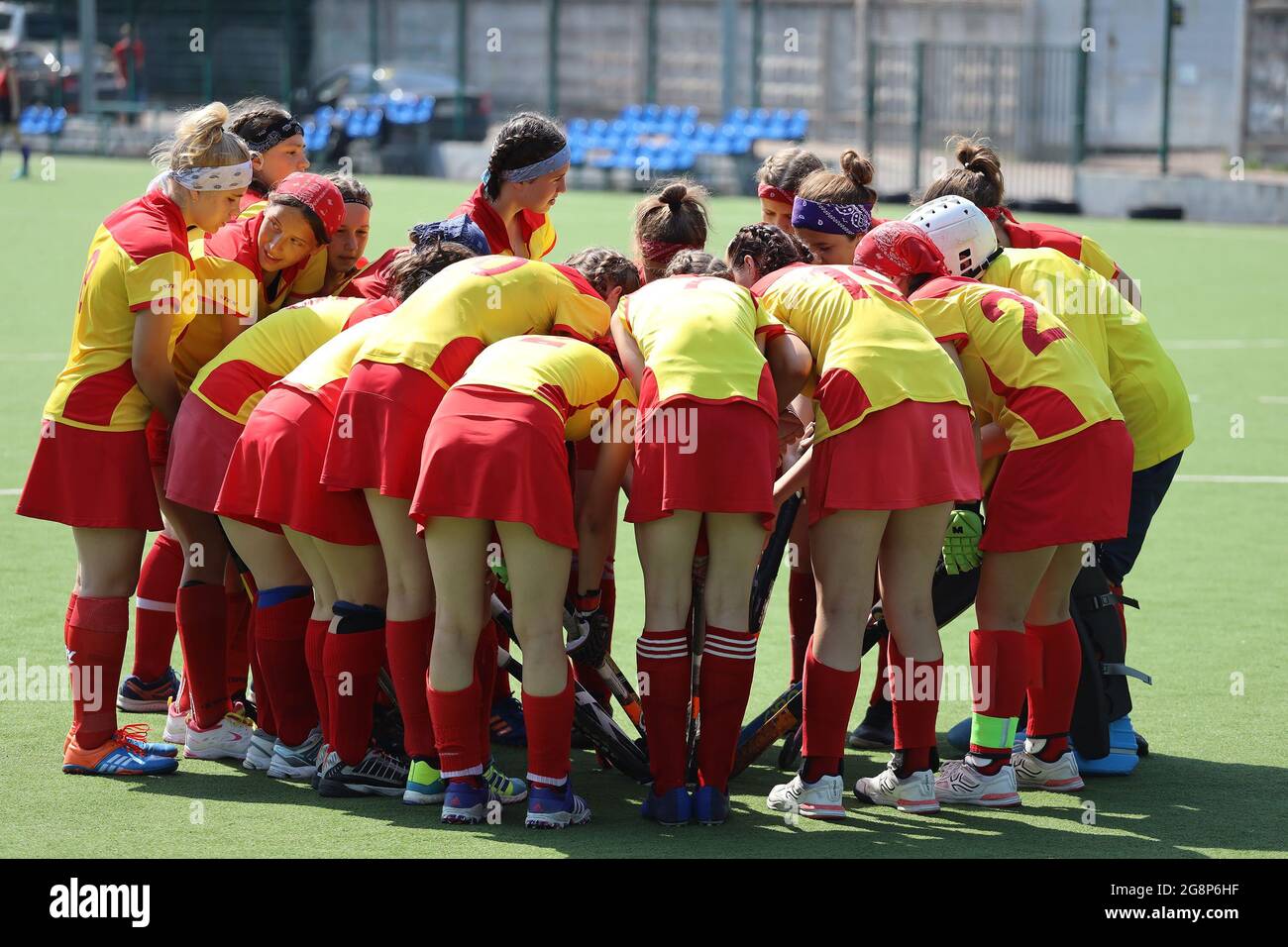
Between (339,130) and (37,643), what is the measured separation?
87.5 feet

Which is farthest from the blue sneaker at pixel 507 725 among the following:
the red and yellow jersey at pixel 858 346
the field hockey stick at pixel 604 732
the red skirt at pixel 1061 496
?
the red skirt at pixel 1061 496

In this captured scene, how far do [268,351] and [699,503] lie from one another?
59.6 inches

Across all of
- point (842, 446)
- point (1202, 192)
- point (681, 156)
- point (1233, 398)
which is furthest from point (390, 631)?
point (681, 156)

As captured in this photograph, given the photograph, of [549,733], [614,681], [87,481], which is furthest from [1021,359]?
[87,481]

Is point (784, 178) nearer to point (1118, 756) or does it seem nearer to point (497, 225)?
point (497, 225)

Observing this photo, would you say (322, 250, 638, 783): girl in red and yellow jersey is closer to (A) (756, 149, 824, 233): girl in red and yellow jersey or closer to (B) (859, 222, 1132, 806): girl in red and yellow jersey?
(B) (859, 222, 1132, 806): girl in red and yellow jersey

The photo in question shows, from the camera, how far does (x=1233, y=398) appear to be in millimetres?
11922

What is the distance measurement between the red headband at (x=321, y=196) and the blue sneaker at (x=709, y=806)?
83.4 inches

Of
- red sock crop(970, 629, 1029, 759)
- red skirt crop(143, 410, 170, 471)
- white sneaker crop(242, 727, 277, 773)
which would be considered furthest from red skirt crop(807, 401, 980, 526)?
red skirt crop(143, 410, 170, 471)

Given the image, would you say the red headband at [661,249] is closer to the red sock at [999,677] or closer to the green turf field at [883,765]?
the red sock at [999,677]

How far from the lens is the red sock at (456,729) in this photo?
4738 millimetres

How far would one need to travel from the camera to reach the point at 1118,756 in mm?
5438
